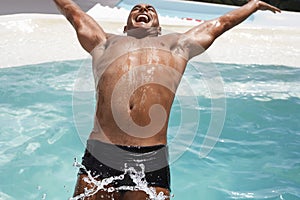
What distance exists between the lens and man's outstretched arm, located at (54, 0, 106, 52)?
9.50 ft

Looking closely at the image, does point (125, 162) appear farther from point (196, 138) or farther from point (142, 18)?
point (196, 138)

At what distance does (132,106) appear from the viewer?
2586 millimetres

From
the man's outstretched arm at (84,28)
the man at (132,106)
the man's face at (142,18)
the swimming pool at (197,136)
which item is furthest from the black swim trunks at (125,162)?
the swimming pool at (197,136)

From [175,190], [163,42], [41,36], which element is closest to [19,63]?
[41,36]

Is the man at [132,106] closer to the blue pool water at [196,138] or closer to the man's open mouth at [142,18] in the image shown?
the man's open mouth at [142,18]

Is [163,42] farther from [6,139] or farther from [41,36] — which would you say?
[41,36]

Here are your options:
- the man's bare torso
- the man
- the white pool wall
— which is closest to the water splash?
the man

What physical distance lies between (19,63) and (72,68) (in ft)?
2.16

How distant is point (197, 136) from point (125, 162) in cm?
233

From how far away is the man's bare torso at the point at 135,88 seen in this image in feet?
8.39

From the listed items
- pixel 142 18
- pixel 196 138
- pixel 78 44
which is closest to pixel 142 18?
pixel 142 18

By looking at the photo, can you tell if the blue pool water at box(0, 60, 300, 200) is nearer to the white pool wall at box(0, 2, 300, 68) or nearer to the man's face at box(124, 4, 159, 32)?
the white pool wall at box(0, 2, 300, 68)

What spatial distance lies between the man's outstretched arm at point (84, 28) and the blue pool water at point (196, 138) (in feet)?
4.62

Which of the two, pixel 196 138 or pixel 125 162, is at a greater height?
pixel 125 162
